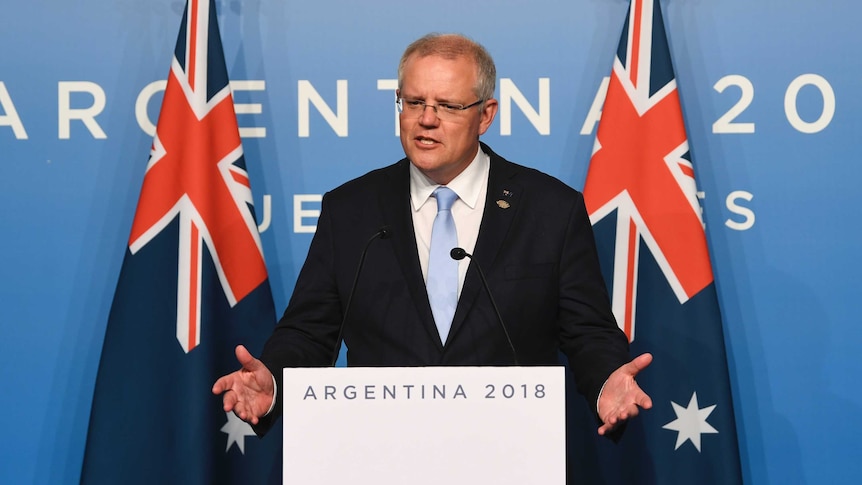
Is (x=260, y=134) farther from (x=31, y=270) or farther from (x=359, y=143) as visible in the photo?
(x=31, y=270)

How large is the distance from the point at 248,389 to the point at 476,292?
23.5 inches

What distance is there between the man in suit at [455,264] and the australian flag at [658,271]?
0.67 meters

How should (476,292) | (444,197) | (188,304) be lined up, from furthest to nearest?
(188,304)
(444,197)
(476,292)

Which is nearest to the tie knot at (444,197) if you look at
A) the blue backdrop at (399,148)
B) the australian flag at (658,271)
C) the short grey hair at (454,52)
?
the short grey hair at (454,52)

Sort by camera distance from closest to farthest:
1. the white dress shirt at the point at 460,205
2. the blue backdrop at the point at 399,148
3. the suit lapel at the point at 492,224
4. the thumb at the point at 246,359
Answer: the thumb at the point at 246,359 → the suit lapel at the point at 492,224 → the white dress shirt at the point at 460,205 → the blue backdrop at the point at 399,148

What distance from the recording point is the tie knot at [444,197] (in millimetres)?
2312

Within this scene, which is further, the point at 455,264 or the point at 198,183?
the point at 198,183

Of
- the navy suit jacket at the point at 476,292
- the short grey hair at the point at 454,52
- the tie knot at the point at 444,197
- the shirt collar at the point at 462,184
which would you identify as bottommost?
the navy suit jacket at the point at 476,292

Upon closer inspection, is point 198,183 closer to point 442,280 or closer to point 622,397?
point 442,280

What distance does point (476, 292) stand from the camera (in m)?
2.20

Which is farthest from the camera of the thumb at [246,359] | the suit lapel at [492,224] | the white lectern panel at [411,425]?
the suit lapel at [492,224]

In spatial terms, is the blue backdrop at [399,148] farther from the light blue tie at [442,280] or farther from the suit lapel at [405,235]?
the light blue tie at [442,280]

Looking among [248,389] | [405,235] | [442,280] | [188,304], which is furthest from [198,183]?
[248,389]

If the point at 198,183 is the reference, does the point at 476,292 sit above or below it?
below
